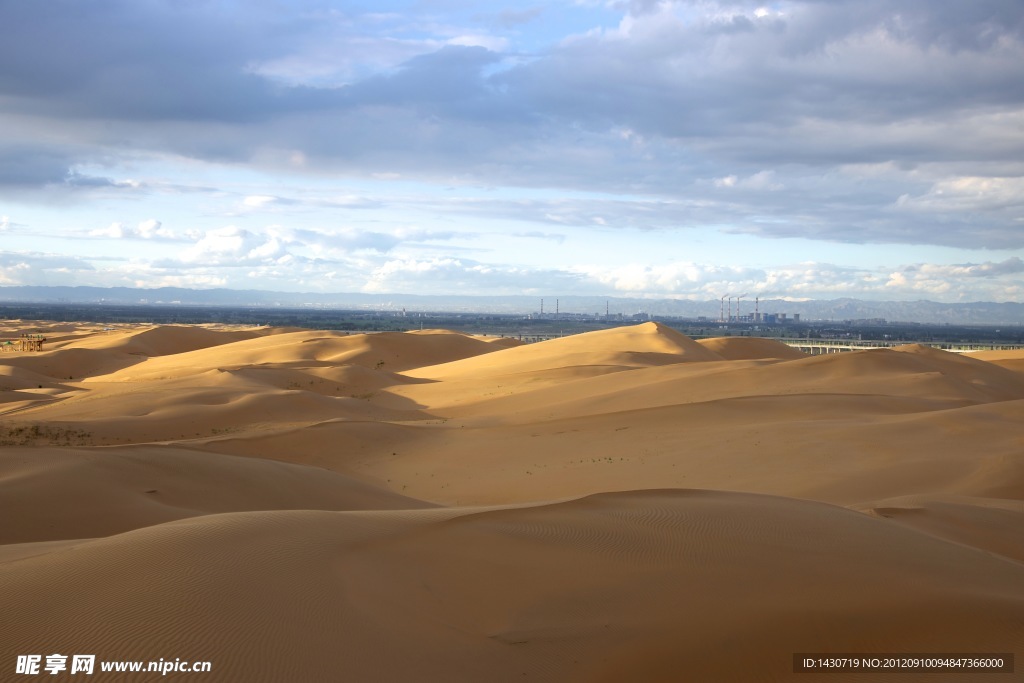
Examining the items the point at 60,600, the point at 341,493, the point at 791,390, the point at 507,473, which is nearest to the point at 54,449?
the point at 341,493

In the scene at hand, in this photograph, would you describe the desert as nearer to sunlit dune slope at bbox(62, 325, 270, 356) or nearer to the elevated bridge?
sunlit dune slope at bbox(62, 325, 270, 356)

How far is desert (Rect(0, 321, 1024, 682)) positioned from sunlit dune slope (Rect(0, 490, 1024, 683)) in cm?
2

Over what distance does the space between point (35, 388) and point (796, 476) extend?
1216 inches

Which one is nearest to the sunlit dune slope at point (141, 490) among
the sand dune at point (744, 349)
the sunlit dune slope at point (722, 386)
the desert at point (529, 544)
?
the desert at point (529, 544)

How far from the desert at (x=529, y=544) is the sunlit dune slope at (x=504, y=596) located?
0.02 m

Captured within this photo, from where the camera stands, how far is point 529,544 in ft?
28.4

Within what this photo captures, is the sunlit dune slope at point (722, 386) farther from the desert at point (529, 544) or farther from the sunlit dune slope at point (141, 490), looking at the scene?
the sunlit dune slope at point (141, 490)

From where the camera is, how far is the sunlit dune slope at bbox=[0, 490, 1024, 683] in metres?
6.15

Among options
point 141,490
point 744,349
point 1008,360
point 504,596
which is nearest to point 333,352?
point 744,349

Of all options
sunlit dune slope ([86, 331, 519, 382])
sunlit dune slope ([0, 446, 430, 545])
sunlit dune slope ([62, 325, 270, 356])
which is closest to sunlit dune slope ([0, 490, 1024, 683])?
sunlit dune slope ([0, 446, 430, 545])

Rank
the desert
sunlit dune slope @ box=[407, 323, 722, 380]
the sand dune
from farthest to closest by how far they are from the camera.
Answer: the sand dune
sunlit dune slope @ box=[407, 323, 722, 380]
the desert

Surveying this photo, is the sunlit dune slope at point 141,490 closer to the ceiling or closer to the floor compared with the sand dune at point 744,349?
closer to the floor

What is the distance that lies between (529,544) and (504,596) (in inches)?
49.3

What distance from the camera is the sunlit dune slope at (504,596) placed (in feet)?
20.2
